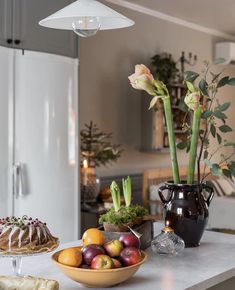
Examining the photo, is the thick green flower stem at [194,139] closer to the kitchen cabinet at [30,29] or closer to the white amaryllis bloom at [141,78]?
the white amaryllis bloom at [141,78]

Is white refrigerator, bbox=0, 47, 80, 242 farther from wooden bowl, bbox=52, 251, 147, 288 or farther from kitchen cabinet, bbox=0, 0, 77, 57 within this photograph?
wooden bowl, bbox=52, 251, 147, 288

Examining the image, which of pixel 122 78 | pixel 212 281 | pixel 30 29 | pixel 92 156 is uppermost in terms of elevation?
pixel 30 29

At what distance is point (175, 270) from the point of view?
5.74 ft

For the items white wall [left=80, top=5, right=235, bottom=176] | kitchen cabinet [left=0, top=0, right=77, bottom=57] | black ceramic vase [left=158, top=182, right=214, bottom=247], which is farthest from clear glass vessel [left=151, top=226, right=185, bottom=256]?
white wall [left=80, top=5, right=235, bottom=176]

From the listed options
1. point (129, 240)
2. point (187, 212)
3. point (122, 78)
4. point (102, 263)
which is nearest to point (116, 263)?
point (102, 263)

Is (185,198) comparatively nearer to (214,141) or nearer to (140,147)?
(140,147)

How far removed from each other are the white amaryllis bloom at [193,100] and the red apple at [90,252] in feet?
2.52

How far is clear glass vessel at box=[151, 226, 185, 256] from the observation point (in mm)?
1939

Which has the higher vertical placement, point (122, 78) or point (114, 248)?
point (122, 78)

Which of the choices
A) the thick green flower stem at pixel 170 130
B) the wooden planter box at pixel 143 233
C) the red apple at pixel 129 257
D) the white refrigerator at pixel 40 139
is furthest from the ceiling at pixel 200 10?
the red apple at pixel 129 257

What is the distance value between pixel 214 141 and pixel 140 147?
1682 mm

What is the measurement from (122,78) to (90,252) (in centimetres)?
402

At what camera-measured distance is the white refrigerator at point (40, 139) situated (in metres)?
3.40

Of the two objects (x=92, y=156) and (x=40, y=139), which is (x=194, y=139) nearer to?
(x=40, y=139)
